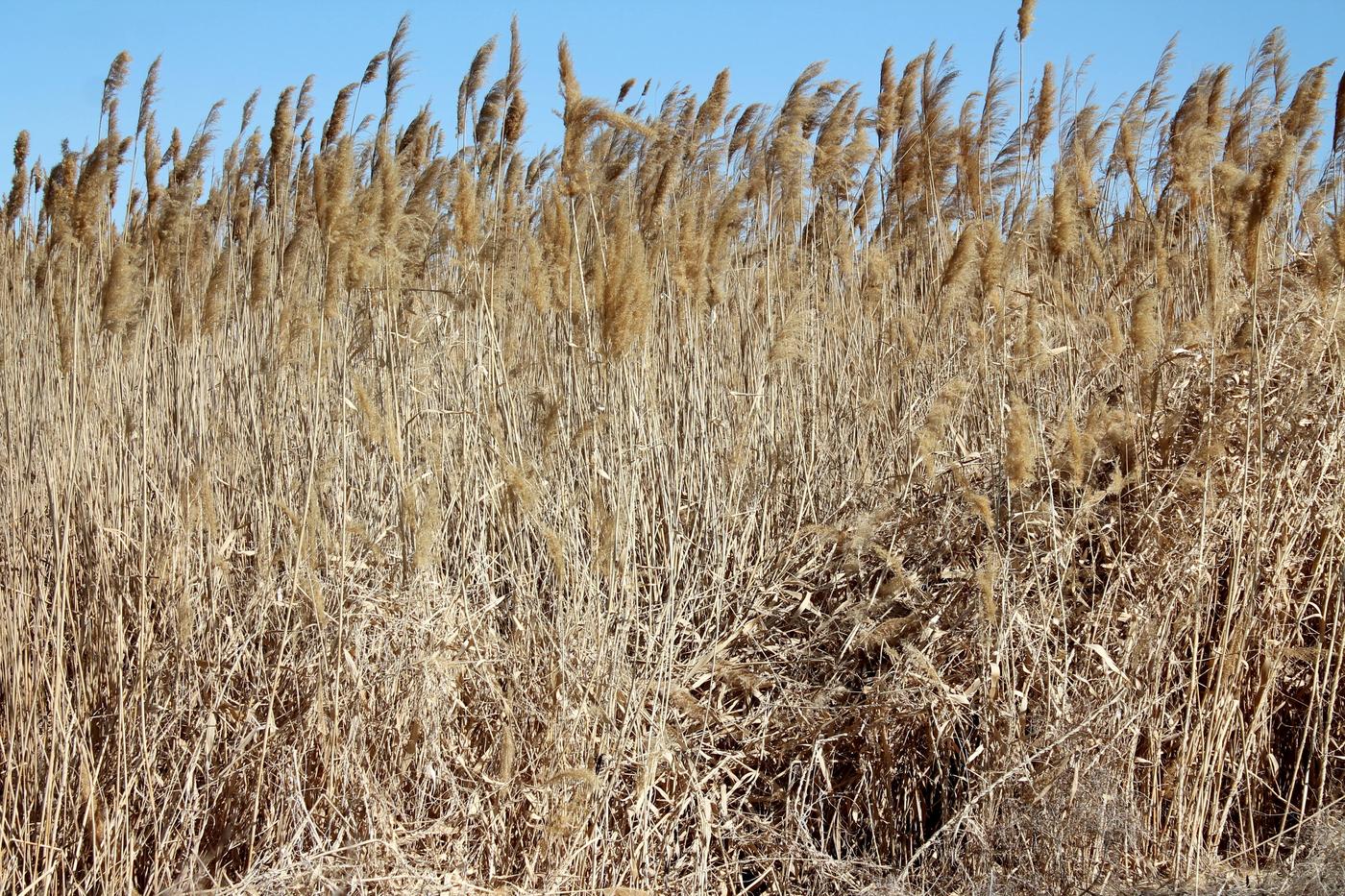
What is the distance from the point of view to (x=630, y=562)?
94.8 inches

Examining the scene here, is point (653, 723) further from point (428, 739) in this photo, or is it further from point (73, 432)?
point (73, 432)

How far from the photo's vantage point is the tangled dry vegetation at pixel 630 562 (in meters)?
2.11

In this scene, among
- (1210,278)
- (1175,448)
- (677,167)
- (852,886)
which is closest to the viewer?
(852,886)

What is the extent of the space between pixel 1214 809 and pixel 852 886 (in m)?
0.78

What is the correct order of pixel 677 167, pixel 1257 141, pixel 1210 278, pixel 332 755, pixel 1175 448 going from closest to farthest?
pixel 332 755, pixel 1210 278, pixel 1175 448, pixel 677 167, pixel 1257 141

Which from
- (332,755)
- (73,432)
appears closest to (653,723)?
(332,755)

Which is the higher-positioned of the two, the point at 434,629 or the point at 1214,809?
the point at 434,629

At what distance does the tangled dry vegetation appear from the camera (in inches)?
83.2

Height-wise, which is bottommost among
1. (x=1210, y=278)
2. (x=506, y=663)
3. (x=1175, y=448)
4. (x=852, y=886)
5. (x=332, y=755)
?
(x=852, y=886)

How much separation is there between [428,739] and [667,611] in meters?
0.53

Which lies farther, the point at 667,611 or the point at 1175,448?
the point at 1175,448

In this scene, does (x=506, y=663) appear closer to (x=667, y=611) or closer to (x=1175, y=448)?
(x=667, y=611)

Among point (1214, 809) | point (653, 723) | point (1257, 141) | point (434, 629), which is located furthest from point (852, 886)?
point (1257, 141)

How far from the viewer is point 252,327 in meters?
2.81
